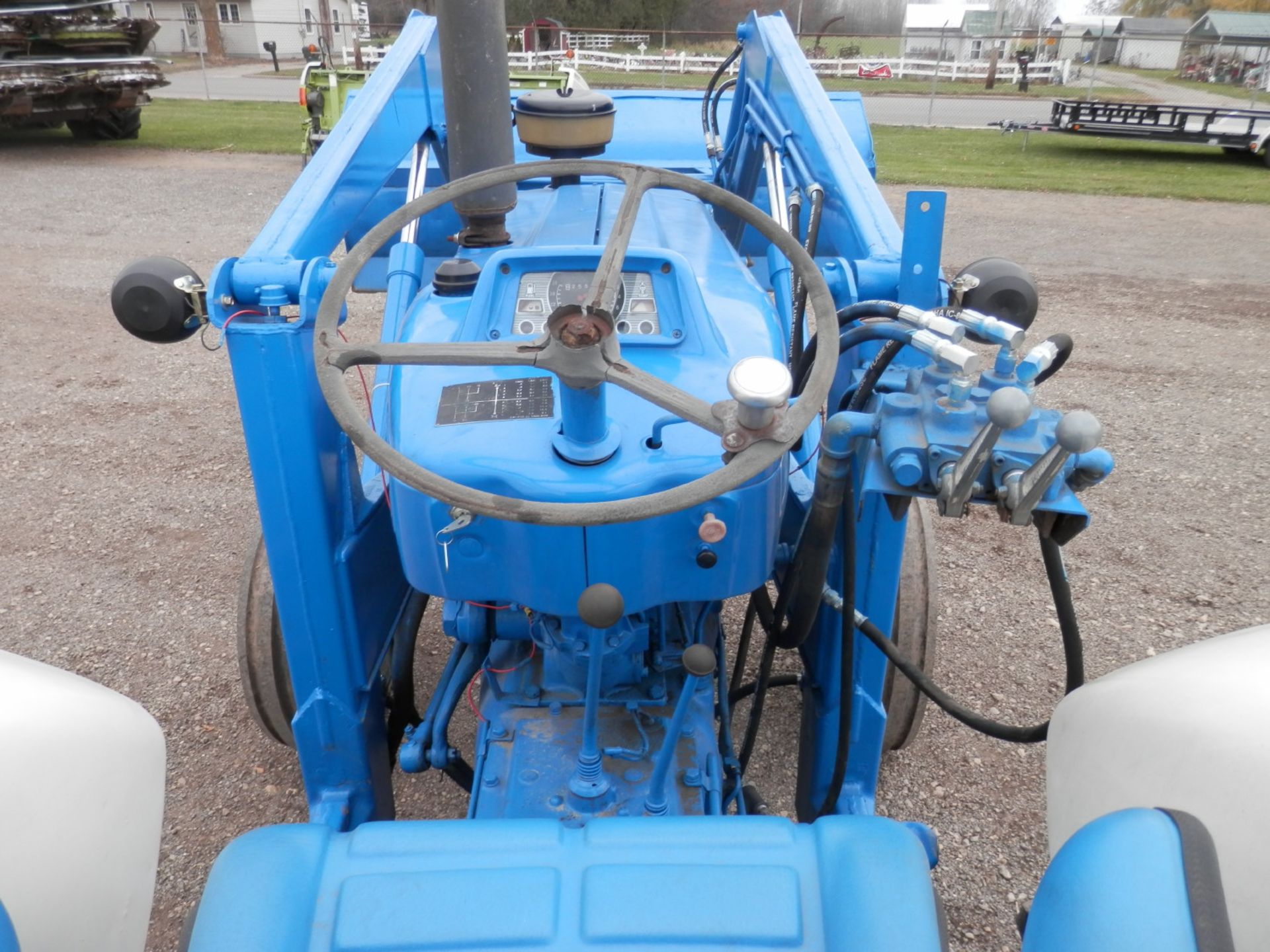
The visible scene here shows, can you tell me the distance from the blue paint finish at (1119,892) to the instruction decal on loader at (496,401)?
94cm

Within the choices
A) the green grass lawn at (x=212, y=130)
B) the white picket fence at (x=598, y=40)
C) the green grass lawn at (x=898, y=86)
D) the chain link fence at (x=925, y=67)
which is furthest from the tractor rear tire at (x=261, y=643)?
the white picket fence at (x=598, y=40)

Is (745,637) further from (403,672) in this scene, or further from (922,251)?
(922,251)

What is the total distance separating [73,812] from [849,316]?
1288mm

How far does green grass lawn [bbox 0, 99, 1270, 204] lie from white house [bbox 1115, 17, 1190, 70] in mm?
21106

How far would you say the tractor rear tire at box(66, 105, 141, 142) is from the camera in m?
10.8

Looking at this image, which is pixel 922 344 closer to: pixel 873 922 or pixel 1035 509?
pixel 1035 509

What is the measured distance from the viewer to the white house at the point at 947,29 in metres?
24.6

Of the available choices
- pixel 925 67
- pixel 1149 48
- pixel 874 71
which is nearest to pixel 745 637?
pixel 874 71

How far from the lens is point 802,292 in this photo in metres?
1.86

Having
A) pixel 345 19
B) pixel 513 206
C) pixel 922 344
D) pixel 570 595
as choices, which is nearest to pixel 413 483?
pixel 570 595

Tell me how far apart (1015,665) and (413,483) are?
2.19 m

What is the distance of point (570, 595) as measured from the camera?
1.48m

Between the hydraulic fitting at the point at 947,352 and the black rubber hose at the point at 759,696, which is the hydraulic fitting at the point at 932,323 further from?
the black rubber hose at the point at 759,696

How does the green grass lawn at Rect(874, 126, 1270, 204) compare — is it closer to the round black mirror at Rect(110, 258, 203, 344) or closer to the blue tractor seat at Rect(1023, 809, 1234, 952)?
the round black mirror at Rect(110, 258, 203, 344)
